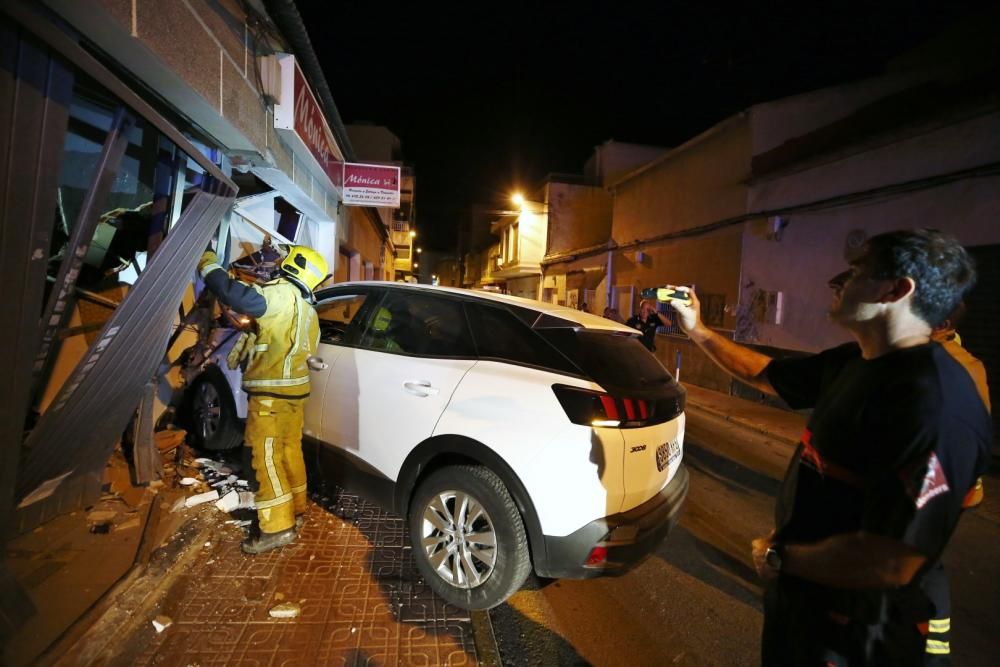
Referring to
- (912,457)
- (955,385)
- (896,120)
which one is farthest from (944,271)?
(896,120)

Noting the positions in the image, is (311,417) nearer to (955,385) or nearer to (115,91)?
(115,91)

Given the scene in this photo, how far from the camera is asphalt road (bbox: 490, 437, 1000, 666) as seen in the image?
2.47 meters

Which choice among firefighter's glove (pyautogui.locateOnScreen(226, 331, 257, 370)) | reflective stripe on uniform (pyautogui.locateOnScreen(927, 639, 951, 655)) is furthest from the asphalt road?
firefighter's glove (pyautogui.locateOnScreen(226, 331, 257, 370))

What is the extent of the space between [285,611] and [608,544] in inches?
70.9

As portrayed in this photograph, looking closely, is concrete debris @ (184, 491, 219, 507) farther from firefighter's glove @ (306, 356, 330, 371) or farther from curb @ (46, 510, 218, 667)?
firefighter's glove @ (306, 356, 330, 371)

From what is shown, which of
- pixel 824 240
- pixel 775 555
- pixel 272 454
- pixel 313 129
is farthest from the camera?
pixel 824 240

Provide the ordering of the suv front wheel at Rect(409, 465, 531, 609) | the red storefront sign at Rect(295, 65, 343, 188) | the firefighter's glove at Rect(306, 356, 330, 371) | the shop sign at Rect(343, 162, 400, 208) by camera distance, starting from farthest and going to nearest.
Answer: the shop sign at Rect(343, 162, 400, 208), the red storefront sign at Rect(295, 65, 343, 188), the firefighter's glove at Rect(306, 356, 330, 371), the suv front wheel at Rect(409, 465, 531, 609)

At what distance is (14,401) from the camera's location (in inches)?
68.9

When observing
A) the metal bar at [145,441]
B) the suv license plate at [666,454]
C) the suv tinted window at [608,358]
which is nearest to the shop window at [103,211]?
the metal bar at [145,441]

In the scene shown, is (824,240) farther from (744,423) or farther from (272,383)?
(272,383)

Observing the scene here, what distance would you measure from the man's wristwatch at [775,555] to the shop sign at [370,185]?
24.9 feet

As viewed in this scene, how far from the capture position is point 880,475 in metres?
1.21

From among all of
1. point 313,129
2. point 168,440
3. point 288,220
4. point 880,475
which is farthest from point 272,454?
point 288,220

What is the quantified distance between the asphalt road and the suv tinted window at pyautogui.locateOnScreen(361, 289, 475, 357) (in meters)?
1.62
